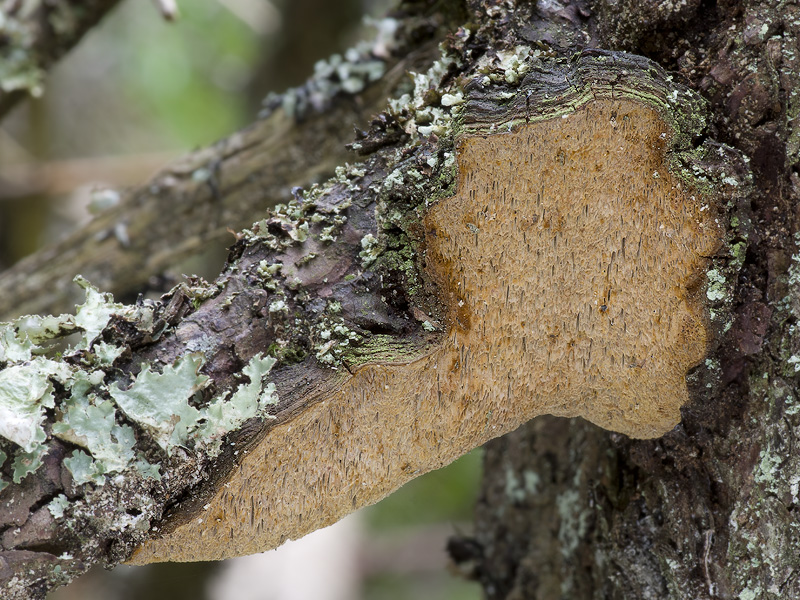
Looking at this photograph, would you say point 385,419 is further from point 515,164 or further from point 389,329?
point 515,164

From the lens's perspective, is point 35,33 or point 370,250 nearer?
point 370,250

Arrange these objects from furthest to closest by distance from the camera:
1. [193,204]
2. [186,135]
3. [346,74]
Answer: [186,135]
[193,204]
[346,74]

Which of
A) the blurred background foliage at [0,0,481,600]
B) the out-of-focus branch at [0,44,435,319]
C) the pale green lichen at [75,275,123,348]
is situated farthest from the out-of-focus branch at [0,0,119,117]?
the pale green lichen at [75,275,123,348]

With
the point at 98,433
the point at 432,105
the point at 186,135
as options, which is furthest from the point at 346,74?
the point at 186,135

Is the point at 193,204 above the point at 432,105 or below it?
below

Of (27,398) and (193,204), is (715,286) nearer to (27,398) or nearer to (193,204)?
(27,398)

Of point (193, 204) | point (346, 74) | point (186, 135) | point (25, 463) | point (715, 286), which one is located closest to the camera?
point (25, 463)

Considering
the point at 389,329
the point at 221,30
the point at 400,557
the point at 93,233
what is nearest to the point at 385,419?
the point at 389,329

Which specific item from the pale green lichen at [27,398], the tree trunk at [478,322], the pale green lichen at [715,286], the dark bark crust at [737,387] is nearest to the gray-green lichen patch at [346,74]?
the tree trunk at [478,322]
